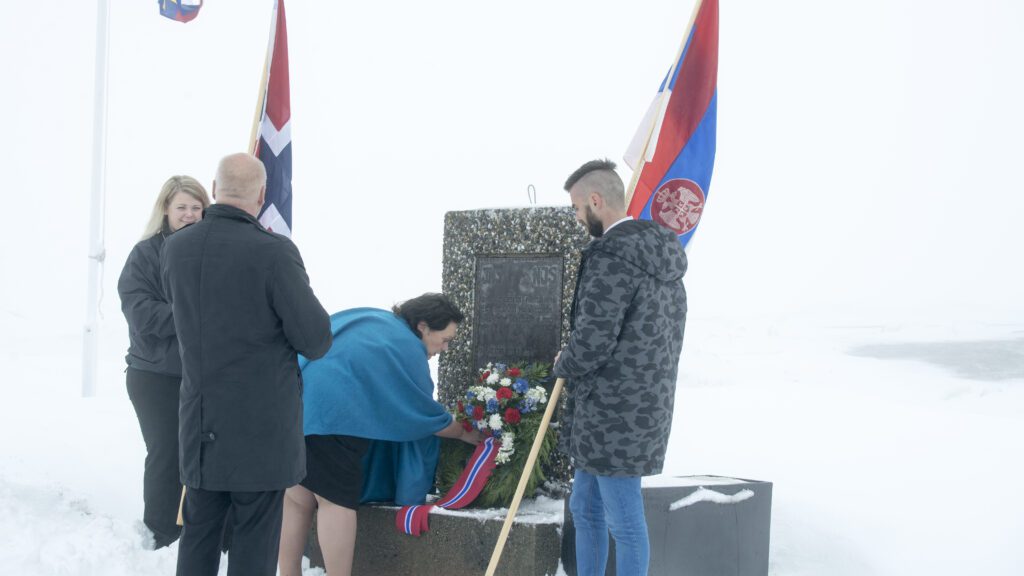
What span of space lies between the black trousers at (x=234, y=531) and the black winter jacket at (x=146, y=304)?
1097mm

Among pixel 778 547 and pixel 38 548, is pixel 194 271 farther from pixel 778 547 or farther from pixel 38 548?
pixel 778 547

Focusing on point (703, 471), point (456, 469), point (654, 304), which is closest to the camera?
point (654, 304)

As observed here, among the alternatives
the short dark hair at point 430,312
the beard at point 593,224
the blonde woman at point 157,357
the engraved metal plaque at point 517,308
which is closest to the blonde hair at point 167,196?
the blonde woman at point 157,357

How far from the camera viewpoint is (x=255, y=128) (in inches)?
147

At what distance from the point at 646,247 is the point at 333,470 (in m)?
1.53

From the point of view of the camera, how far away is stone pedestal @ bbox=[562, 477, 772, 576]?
3.19 meters

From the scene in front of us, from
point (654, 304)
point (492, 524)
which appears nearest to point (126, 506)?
point (492, 524)

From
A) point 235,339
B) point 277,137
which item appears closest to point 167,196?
point 277,137

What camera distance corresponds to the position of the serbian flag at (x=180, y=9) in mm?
6453

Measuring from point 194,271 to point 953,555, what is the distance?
12.4 feet

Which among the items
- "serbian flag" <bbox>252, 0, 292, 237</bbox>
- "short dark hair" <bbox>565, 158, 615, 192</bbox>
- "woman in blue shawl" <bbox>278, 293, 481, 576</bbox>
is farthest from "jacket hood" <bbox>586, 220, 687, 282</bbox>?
"serbian flag" <bbox>252, 0, 292, 237</bbox>

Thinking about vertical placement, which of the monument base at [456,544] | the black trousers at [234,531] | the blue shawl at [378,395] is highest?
the blue shawl at [378,395]

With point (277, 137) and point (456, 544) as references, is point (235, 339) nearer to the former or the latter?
point (456, 544)

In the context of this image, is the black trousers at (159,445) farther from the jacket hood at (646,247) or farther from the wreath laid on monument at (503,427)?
the jacket hood at (646,247)
